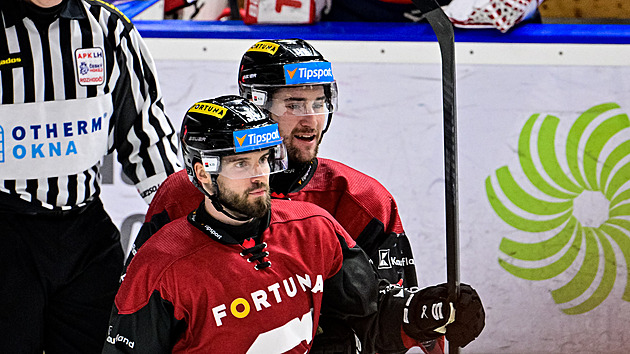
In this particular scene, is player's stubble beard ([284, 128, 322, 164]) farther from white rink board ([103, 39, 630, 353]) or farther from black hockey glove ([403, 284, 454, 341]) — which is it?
white rink board ([103, 39, 630, 353])

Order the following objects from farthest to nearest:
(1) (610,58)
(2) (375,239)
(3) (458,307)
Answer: (1) (610,58) → (2) (375,239) → (3) (458,307)

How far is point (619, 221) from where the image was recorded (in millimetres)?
3352

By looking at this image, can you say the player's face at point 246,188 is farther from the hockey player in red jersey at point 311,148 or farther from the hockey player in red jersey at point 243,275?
the hockey player in red jersey at point 311,148

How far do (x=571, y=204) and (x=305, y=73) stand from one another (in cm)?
150

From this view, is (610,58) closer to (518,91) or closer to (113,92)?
(518,91)

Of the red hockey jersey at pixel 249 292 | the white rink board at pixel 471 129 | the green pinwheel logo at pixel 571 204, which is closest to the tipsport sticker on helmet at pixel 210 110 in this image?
the red hockey jersey at pixel 249 292

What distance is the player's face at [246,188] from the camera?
1930 millimetres

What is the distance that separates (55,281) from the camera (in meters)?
2.36

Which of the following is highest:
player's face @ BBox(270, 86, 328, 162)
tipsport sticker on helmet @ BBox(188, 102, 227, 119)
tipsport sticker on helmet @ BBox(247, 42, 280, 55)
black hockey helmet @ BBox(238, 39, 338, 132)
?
tipsport sticker on helmet @ BBox(247, 42, 280, 55)

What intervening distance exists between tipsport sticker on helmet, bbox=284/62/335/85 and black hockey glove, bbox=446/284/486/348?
0.61 m

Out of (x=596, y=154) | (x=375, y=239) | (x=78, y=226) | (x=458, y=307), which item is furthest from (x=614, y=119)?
(x=78, y=226)

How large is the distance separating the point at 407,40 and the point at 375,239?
4.17 feet

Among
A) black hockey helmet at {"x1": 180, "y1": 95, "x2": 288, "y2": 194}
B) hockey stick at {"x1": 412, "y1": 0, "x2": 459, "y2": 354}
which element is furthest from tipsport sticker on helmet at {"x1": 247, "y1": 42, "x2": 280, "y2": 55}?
hockey stick at {"x1": 412, "y1": 0, "x2": 459, "y2": 354}

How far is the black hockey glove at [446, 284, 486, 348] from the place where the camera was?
193cm
